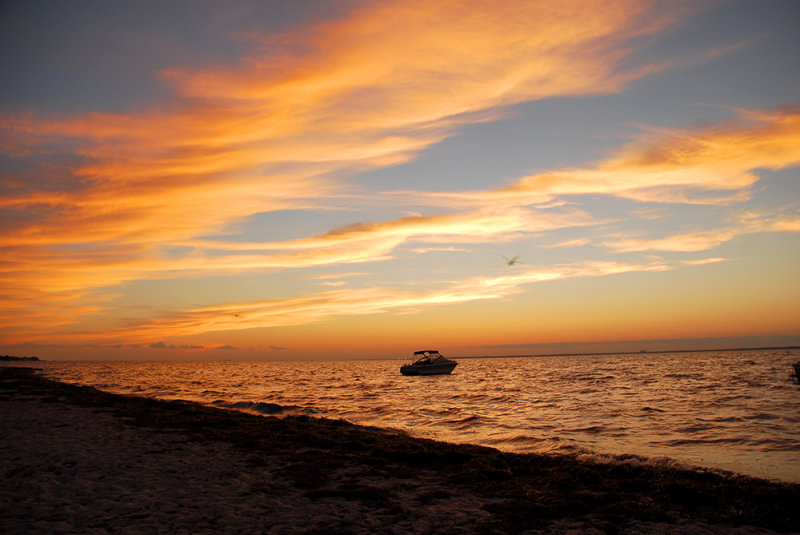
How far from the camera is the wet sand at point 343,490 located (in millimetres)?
9711

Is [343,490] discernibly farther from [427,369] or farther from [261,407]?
[427,369]

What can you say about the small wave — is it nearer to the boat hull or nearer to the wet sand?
the wet sand

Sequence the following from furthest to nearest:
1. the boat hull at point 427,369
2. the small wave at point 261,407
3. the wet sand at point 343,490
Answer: the boat hull at point 427,369 → the small wave at point 261,407 → the wet sand at point 343,490

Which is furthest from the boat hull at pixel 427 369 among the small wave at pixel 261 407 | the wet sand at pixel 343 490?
the wet sand at pixel 343 490

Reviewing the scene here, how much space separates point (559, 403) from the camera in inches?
1512

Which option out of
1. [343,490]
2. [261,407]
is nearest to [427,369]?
[261,407]

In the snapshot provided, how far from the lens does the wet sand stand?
9.71 meters

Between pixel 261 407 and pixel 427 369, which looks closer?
pixel 261 407

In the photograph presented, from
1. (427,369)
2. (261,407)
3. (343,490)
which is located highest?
(343,490)

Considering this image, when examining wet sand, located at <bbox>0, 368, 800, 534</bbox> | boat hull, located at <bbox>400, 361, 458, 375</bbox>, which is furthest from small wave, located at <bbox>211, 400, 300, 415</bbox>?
boat hull, located at <bbox>400, 361, 458, 375</bbox>

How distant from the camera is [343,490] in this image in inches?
479

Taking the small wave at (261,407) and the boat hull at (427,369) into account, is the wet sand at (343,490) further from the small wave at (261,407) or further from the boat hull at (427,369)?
the boat hull at (427,369)

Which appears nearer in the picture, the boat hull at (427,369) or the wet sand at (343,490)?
the wet sand at (343,490)

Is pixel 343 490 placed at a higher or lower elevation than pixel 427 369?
higher
